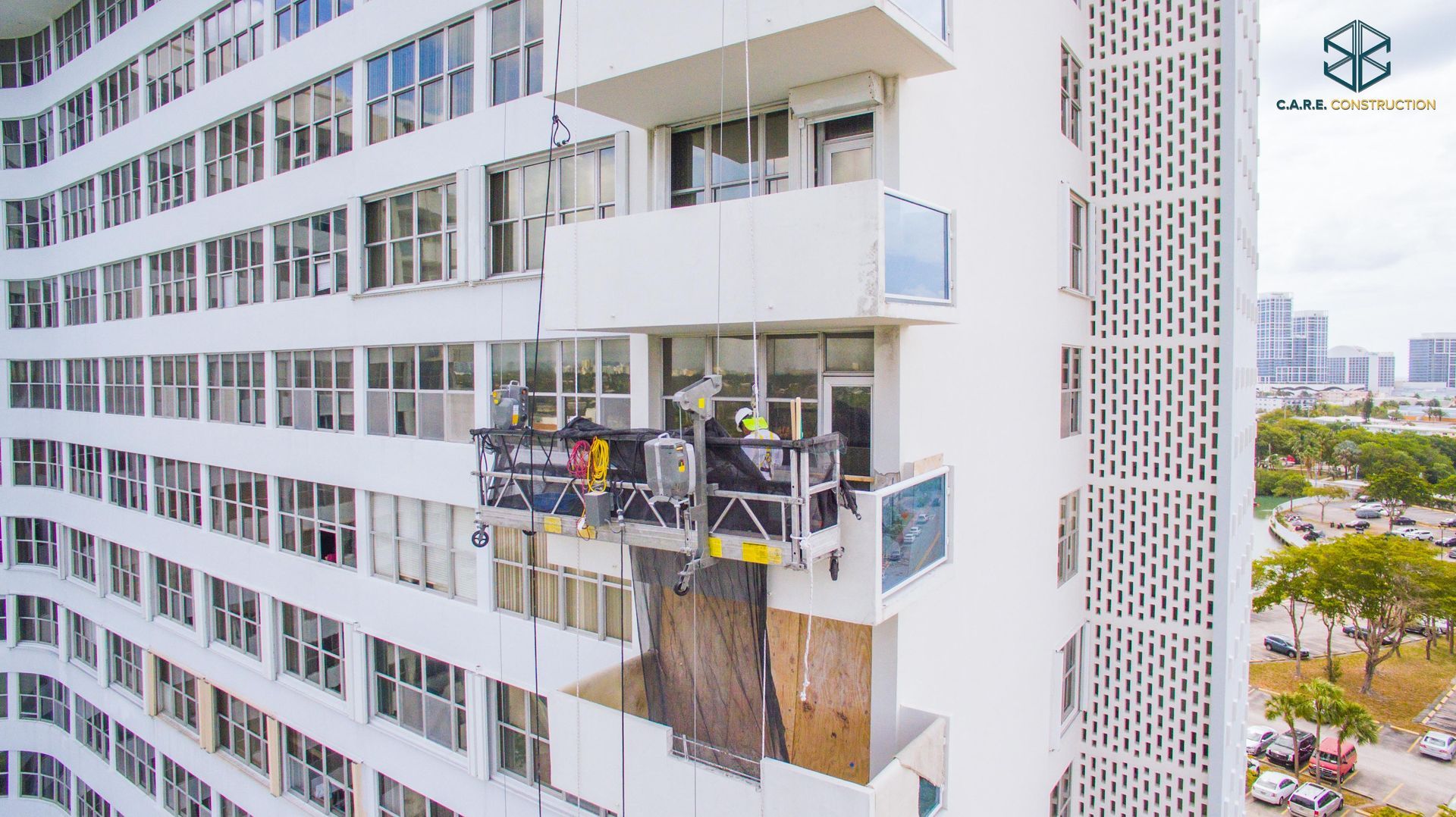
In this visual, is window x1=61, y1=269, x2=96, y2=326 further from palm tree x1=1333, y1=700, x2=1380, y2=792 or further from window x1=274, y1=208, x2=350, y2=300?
palm tree x1=1333, y1=700, x2=1380, y2=792

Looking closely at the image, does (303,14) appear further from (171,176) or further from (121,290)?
(121,290)

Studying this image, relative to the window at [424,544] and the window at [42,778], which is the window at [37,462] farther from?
the window at [424,544]

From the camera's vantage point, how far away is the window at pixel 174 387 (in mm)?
17484

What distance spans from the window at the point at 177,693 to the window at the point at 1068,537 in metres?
18.5

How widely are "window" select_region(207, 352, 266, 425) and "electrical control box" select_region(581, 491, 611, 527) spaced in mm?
11699

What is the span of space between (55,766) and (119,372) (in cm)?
1377

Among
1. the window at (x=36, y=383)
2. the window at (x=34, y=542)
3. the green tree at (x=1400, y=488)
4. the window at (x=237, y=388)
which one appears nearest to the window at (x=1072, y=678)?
the window at (x=237, y=388)

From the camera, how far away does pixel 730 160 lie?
802cm

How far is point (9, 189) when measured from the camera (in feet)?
78.4

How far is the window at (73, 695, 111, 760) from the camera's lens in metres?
21.5

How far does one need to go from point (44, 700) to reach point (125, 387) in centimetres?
1223

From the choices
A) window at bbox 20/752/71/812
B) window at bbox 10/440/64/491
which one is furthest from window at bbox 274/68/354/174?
window at bbox 20/752/71/812

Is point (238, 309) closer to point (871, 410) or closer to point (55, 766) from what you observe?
point (871, 410)

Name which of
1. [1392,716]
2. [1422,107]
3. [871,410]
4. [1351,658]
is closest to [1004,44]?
[871,410]
